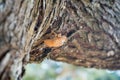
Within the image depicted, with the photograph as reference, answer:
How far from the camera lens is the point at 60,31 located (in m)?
1.23

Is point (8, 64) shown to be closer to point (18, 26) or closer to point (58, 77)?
point (18, 26)

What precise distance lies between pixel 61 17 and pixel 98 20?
0.17 metres

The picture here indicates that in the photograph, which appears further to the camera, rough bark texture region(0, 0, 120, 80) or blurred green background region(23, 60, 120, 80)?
blurred green background region(23, 60, 120, 80)

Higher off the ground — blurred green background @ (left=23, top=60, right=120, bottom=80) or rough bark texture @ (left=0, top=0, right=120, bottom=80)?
rough bark texture @ (left=0, top=0, right=120, bottom=80)

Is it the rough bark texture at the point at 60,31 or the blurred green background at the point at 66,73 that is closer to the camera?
the rough bark texture at the point at 60,31

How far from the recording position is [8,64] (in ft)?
2.48

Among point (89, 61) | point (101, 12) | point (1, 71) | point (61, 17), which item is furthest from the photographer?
point (89, 61)

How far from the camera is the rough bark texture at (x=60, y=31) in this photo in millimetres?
779

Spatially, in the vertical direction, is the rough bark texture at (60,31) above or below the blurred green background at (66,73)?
above

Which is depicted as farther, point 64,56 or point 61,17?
point 64,56

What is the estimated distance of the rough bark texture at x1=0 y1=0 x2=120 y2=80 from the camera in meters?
0.78

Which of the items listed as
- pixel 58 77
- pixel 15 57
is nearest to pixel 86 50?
pixel 15 57

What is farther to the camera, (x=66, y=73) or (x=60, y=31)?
(x=66, y=73)

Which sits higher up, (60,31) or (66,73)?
(60,31)
